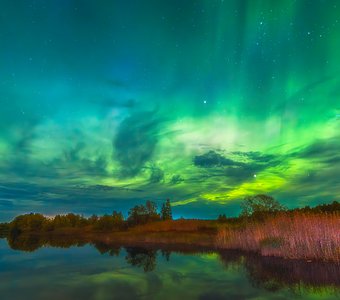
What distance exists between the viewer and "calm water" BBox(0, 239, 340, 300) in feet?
48.1

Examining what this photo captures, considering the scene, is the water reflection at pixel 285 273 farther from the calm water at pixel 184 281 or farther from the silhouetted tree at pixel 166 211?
the silhouetted tree at pixel 166 211

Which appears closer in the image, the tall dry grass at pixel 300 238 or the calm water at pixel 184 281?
the calm water at pixel 184 281

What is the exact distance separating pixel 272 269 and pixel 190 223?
51754mm

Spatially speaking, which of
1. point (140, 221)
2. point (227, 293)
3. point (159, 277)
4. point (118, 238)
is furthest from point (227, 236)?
point (140, 221)

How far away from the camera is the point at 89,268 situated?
24938mm

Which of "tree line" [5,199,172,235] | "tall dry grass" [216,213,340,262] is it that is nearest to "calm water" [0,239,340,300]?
"tall dry grass" [216,213,340,262]

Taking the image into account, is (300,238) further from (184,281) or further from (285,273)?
(184,281)

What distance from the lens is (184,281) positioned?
59.3 ft

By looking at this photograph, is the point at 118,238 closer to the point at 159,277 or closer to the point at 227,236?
the point at 227,236

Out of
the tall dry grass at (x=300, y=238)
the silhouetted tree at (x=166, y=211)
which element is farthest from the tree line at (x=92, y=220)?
the tall dry grass at (x=300, y=238)

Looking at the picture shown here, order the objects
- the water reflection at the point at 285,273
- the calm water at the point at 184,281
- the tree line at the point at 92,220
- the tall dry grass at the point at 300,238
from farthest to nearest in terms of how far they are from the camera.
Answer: the tree line at the point at 92,220, the tall dry grass at the point at 300,238, the water reflection at the point at 285,273, the calm water at the point at 184,281

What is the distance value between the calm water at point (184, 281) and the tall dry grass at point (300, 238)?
1367mm

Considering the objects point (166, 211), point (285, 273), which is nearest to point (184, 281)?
point (285, 273)

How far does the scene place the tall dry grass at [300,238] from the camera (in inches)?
842
